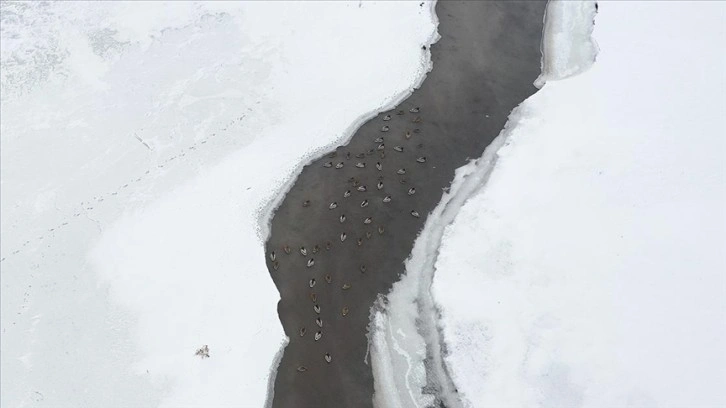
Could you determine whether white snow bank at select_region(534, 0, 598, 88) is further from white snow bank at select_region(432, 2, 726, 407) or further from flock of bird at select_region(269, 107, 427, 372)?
flock of bird at select_region(269, 107, 427, 372)

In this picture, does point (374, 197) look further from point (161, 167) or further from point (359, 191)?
point (161, 167)

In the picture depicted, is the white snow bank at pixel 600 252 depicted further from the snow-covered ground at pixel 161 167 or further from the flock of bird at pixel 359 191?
the snow-covered ground at pixel 161 167

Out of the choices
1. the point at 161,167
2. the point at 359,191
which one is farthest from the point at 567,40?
the point at 161,167

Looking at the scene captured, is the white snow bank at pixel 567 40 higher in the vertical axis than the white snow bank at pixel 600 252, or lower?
higher

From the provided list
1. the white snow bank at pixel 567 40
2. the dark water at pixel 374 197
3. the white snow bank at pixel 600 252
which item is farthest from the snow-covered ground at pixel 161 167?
the white snow bank at pixel 600 252

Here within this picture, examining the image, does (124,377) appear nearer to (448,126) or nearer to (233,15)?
(448,126)

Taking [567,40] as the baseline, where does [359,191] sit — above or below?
above

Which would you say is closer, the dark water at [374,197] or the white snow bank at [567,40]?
the dark water at [374,197]
